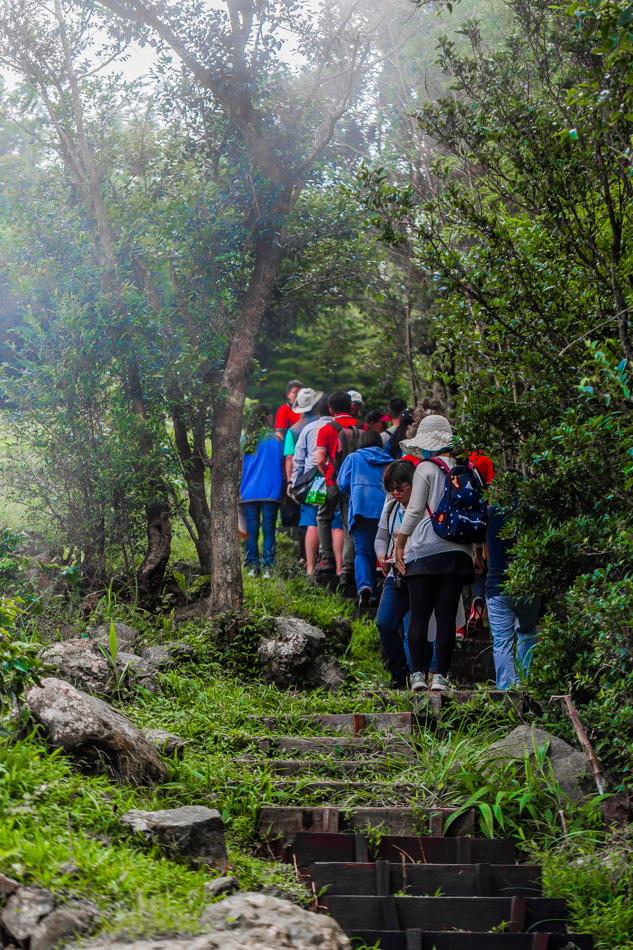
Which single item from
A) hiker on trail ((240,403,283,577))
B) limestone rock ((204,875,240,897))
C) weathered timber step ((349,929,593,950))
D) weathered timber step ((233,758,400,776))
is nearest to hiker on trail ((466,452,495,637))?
weathered timber step ((233,758,400,776))

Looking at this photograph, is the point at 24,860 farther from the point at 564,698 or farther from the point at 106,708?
the point at 564,698

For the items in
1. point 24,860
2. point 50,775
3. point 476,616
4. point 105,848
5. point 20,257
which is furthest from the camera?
point 20,257

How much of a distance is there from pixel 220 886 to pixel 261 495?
22.8 ft

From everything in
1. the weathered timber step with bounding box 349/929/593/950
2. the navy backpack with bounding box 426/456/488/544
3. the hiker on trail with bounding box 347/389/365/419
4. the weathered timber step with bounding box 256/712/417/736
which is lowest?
the weathered timber step with bounding box 349/929/593/950

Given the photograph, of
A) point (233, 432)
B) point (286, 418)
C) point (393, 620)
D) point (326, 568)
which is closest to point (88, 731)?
point (393, 620)

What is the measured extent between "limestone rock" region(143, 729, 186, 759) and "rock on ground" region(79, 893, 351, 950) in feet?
6.50

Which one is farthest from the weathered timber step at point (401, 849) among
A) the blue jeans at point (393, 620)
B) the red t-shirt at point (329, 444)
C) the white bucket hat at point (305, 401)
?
the white bucket hat at point (305, 401)

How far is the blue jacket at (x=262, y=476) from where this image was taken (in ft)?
34.8

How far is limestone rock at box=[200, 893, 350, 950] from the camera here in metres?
3.22

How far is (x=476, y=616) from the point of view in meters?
8.62

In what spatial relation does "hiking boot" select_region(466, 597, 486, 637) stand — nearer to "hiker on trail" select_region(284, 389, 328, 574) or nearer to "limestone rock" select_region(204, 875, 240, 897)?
"hiker on trail" select_region(284, 389, 328, 574)

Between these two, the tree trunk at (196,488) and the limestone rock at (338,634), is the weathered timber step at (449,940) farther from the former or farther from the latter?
the tree trunk at (196,488)

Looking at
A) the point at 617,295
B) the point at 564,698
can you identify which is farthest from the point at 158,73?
the point at 564,698

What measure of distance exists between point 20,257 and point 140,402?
2099mm
